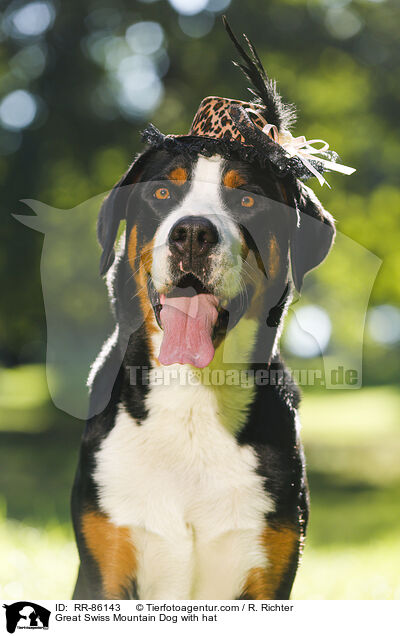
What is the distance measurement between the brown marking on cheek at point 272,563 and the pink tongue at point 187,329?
0.68m

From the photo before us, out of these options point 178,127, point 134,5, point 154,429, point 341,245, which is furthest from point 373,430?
point 134,5

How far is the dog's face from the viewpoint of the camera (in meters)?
2.14

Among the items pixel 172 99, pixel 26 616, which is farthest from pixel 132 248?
pixel 26 616

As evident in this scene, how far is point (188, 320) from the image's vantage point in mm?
2225

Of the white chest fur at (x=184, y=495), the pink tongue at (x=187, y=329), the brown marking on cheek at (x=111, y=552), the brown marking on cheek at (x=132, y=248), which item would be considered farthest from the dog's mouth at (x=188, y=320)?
the brown marking on cheek at (x=111, y=552)

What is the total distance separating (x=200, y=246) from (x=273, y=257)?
0.35m

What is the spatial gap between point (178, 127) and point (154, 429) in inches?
55.4

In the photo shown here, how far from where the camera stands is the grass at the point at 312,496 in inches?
105

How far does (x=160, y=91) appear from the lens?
3.11 m

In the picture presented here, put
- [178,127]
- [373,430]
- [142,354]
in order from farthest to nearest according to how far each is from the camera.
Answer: [373,430]
[178,127]
[142,354]

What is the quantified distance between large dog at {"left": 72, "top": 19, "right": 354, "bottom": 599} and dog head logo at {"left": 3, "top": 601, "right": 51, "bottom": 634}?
0.17 m

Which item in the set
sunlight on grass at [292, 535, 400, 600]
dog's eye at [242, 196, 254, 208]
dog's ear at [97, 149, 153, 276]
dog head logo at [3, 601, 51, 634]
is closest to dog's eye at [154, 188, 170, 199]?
dog's ear at [97, 149, 153, 276]

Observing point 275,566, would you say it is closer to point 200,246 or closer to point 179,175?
point 200,246

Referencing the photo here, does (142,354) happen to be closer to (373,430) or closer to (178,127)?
(178,127)
